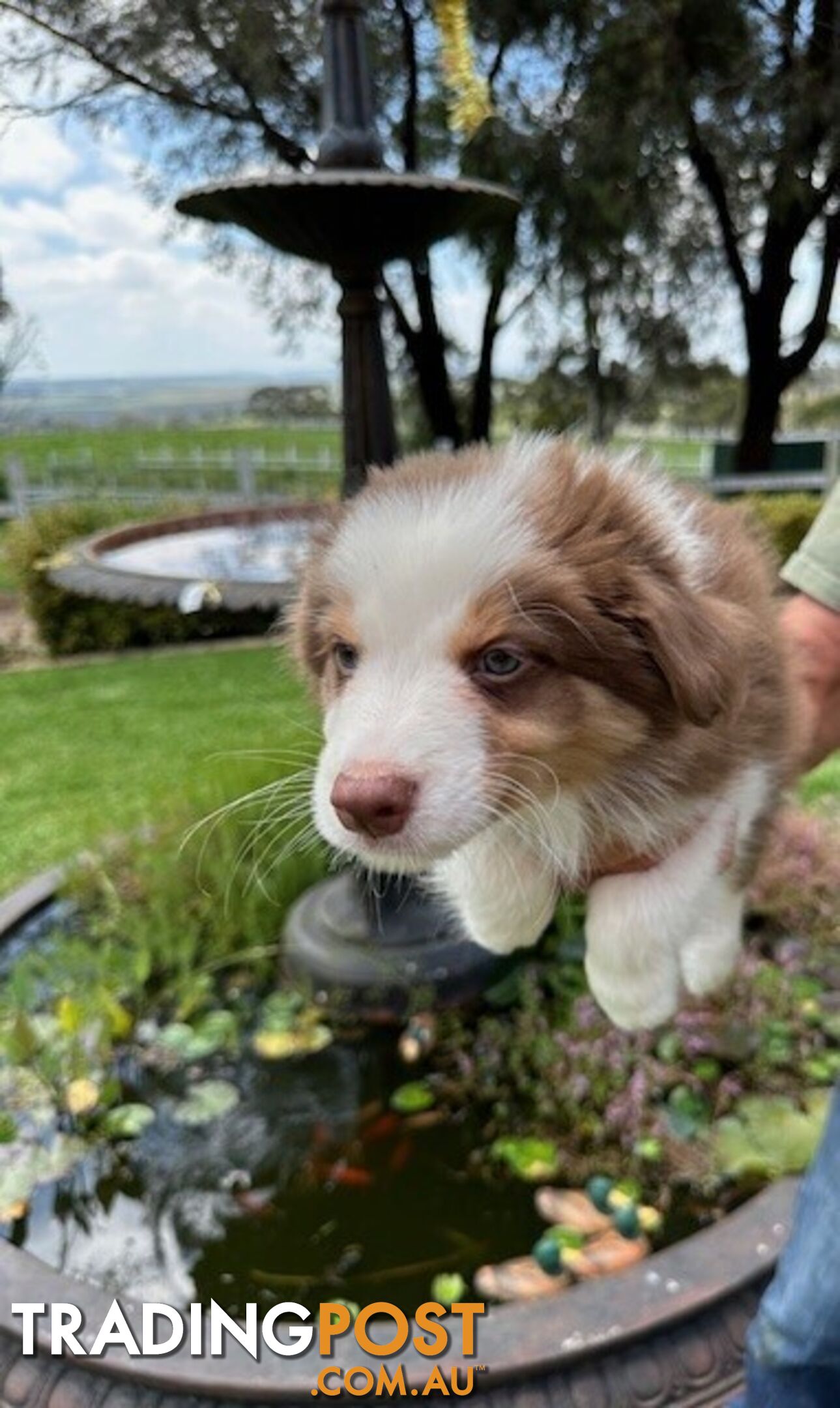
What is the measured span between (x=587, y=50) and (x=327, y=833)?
10.4 m

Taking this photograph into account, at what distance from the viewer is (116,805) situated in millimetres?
5246

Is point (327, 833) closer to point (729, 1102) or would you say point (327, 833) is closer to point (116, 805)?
point (729, 1102)

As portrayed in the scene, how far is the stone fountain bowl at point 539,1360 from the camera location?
6.21ft

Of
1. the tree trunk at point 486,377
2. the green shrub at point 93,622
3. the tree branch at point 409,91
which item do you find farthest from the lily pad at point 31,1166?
the tree trunk at point 486,377

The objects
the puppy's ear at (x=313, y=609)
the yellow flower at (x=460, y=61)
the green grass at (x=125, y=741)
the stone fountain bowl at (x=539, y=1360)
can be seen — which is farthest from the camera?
the green grass at (x=125, y=741)

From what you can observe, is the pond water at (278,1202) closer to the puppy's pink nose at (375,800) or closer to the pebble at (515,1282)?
the pebble at (515,1282)

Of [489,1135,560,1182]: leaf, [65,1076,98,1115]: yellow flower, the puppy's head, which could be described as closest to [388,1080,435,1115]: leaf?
[489,1135,560,1182]: leaf

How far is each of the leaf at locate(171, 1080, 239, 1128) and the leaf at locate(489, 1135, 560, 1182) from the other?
29.8 inches

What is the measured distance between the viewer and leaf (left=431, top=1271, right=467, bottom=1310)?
90.8 inches

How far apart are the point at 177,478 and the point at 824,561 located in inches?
729

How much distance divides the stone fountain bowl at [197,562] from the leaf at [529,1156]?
1.51m

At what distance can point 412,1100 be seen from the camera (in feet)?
9.70

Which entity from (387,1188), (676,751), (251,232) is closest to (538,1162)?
(387,1188)

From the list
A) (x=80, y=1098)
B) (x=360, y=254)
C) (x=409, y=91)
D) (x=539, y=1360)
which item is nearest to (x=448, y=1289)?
(x=539, y=1360)
